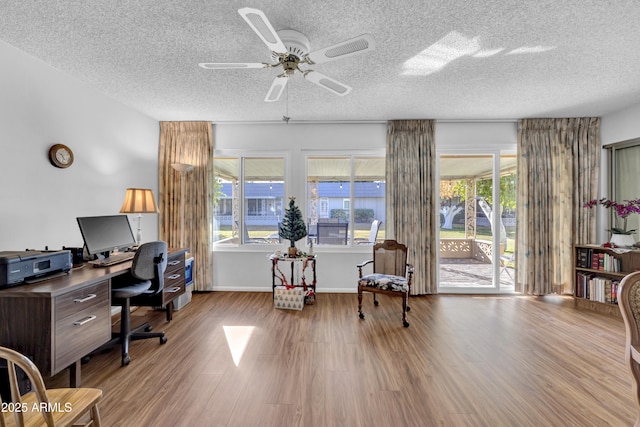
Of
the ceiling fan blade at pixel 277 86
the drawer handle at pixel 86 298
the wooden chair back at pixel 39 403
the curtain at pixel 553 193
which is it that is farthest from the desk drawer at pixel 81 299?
the curtain at pixel 553 193

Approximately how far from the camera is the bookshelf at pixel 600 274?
338cm

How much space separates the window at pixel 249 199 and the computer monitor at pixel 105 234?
5.07ft

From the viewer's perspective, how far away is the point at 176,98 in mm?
3400

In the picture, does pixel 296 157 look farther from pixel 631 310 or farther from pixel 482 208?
pixel 631 310

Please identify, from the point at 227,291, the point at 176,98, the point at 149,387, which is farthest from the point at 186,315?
the point at 176,98

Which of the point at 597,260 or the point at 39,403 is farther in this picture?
the point at 597,260

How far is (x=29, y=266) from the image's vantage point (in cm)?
184

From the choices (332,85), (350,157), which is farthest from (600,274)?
(332,85)

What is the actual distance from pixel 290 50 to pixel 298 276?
321cm

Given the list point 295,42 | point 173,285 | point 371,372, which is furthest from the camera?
point 173,285

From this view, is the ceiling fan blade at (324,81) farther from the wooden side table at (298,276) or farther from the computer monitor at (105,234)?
the computer monitor at (105,234)

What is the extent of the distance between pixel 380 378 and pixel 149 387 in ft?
5.79

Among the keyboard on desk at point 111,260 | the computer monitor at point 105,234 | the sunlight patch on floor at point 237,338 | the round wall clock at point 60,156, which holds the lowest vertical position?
the sunlight patch on floor at point 237,338

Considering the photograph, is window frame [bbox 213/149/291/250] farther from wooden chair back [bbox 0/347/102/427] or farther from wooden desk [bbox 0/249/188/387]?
wooden chair back [bbox 0/347/102/427]
